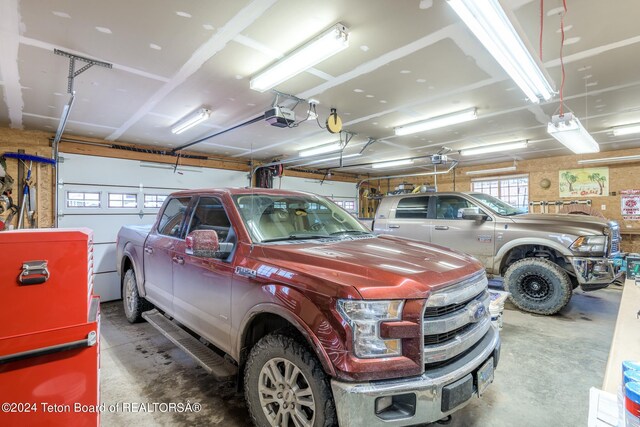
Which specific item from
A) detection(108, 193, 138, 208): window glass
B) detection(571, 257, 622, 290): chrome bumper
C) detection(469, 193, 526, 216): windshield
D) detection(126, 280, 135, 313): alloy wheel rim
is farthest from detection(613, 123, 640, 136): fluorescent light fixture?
detection(108, 193, 138, 208): window glass

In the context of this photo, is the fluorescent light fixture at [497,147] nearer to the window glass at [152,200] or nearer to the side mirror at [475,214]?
the side mirror at [475,214]

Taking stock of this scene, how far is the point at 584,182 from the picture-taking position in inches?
350

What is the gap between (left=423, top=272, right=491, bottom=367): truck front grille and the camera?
1577 mm

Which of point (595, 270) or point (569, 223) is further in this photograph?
point (569, 223)

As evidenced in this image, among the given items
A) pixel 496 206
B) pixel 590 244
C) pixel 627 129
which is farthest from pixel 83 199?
pixel 627 129

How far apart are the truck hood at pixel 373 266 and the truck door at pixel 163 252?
5.12ft

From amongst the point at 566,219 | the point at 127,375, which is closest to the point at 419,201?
the point at 566,219

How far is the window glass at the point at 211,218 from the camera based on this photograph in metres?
2.62

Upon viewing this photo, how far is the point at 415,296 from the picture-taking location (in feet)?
5.02

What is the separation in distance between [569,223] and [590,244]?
0.37 metres

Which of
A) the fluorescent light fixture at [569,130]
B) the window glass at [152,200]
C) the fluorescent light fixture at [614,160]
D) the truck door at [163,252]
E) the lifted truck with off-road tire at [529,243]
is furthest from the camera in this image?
the fluorescent light fixture at [614,160]

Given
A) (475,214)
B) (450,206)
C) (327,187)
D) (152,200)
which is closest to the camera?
(475,214)

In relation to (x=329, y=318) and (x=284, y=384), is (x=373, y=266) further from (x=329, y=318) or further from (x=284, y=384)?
(x=284, y=384)

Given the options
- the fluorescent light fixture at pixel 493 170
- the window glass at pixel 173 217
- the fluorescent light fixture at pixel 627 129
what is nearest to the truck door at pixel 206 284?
the window glass at pixel 173 217
